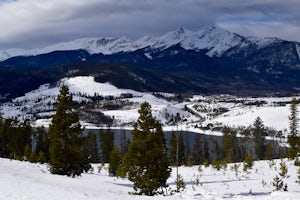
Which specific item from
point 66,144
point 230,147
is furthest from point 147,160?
point 230,147

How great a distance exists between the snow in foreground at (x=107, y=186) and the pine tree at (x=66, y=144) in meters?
1.67

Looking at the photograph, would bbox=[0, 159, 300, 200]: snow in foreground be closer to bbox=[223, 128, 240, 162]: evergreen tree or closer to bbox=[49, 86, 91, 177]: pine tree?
bbox=[49, 86, 91, 177]: pine tree

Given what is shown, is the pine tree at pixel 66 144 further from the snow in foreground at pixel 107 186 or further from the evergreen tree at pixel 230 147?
the evergreen tree at pixel 230 147

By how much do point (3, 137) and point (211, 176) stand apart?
69.6 meters

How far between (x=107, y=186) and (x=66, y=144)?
8104mm

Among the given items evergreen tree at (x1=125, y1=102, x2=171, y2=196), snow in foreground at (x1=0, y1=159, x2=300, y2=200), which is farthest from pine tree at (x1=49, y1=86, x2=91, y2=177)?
evergreen tree at (x1=125, y1=102, x2=171, y2=196)

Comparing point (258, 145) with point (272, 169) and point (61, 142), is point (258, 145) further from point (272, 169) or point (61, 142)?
point (61, 142)

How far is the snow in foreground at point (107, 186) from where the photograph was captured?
2619cm

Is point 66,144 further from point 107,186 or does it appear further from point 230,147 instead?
point 230,147

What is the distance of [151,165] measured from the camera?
119 ft

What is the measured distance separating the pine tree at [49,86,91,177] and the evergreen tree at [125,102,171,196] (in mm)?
10707

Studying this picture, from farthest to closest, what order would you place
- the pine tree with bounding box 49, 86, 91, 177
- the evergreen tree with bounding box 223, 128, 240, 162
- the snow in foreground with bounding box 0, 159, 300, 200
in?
the evergreen tree with bounding box 223, 128, 240, 162 < the pine tree with bounding box 49, 86, 91, 177 < the snow in foreground with bounding box 0, 159, 300, 200

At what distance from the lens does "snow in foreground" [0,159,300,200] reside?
1031 inches

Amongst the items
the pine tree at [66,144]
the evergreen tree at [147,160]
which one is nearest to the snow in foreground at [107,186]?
the pine tree at [66,144]
